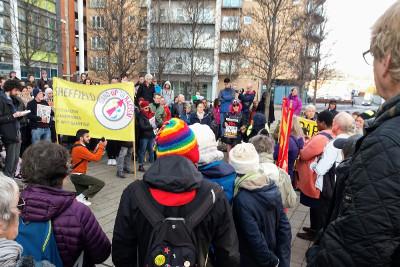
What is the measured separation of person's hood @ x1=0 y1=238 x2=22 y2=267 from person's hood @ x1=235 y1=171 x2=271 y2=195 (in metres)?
1.60

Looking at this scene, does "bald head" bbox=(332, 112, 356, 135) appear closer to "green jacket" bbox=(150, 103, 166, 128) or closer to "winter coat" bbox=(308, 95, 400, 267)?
"winter coat" bbox=(308, 95, 400, 267)

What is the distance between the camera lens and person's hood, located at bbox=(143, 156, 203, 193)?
5.67ft

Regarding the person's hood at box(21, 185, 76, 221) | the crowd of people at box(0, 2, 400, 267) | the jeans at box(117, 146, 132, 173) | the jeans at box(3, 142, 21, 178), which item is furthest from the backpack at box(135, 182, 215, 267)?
the jeans at box(117, 146, 132, 173)

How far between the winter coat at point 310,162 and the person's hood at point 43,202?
3372mm

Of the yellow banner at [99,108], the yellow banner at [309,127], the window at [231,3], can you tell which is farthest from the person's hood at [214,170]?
the window at [231,3]

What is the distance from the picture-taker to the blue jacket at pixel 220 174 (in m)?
2.45

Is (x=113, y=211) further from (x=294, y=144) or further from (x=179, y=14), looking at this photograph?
(x=179, y=14)

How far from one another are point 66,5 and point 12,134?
1723 inches

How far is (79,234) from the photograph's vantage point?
2123 millimetres

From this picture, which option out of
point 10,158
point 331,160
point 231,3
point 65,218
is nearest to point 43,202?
point 65,218

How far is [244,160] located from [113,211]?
3581 millimetres

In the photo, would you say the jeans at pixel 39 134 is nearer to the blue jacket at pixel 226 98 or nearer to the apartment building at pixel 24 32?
the blue jacket at pixel 226 98

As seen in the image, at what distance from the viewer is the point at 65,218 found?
2053mm

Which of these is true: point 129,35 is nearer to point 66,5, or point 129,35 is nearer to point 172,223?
point 172,223
